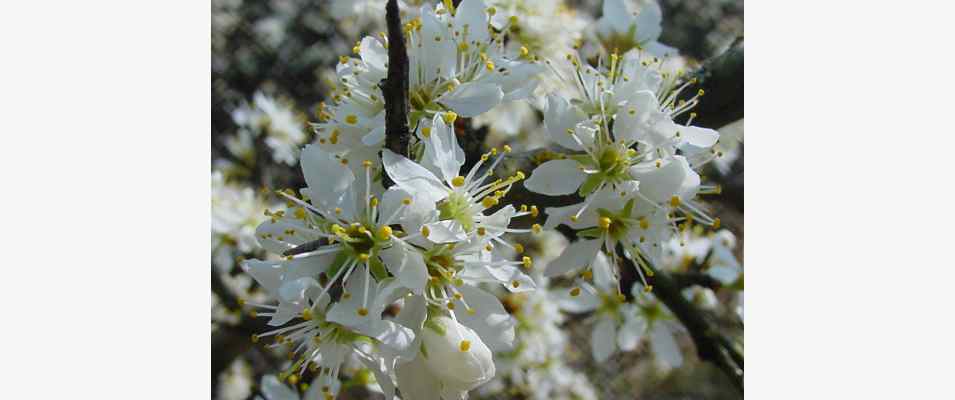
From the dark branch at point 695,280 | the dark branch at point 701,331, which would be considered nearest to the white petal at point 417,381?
the dark branch at point 701,331

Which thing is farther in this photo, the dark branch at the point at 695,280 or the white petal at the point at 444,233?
the dark branch at the point at 695,280

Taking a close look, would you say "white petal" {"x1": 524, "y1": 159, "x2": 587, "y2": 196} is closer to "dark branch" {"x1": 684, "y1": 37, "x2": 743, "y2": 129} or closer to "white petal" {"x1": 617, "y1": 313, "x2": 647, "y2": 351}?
"dark branch" {"x1": 684, "y1": 37, "x2": 743, "y2": 129}

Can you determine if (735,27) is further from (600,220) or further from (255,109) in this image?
(255,109)

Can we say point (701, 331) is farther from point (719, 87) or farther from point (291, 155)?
point (291, 155)

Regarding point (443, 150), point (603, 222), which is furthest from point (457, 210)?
point (603, 222)

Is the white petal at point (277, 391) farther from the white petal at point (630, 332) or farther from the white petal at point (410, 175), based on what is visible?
the white petal at point (630, 332)
